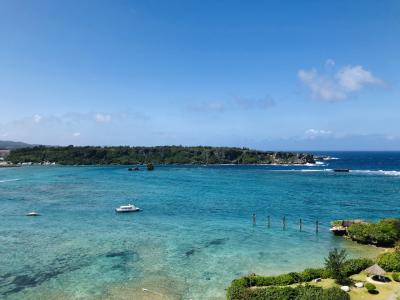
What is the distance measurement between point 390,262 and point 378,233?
560 inches

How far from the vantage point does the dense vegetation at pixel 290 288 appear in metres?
34.3

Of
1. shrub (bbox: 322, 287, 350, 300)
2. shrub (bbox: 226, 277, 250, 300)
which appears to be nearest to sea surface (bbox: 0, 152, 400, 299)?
shrub (bbox: 226, 277, 250, 300)

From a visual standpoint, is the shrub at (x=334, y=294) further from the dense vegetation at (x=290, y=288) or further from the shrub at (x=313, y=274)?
the shrub at (x=313, y=274)

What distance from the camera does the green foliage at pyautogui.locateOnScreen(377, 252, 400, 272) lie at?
41844 millimetres

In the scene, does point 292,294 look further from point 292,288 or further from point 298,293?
point 292,288

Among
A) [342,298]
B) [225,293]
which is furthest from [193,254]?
[342,298]

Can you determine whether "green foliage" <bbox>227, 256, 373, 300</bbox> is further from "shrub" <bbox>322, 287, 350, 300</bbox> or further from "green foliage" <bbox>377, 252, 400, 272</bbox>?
"green foliage" <bbox>377, 252, 400, 272</bbox>

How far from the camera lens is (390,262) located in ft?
140

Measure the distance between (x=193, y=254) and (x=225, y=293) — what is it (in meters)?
13.9

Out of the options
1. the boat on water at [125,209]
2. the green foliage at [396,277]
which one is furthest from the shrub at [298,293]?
the boat on water at [125,209]

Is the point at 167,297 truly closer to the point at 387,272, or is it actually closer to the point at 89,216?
the point at 387,272

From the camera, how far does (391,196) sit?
105 metres

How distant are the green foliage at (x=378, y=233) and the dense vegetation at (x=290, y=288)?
43.4 ft

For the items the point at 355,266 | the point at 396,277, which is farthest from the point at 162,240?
the point at 396,277
